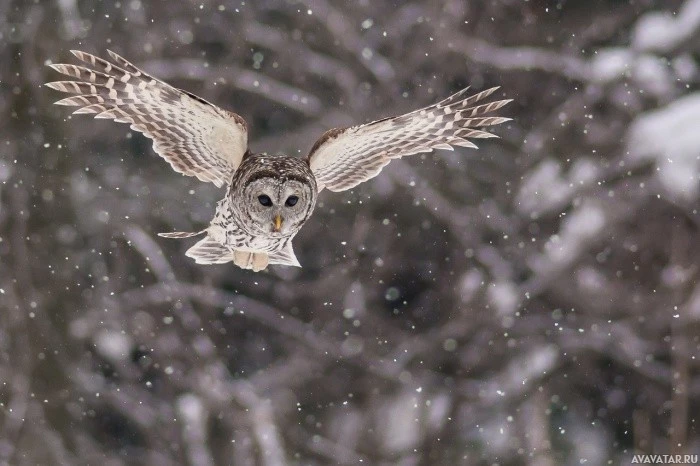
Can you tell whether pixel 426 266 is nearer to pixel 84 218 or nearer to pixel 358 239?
pixel 358 239

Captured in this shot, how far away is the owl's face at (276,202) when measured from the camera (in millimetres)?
2768

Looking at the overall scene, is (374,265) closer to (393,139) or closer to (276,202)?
(393,139)

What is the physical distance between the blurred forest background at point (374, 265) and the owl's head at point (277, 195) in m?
2.73

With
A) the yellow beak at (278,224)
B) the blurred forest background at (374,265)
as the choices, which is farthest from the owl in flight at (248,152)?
the blurred forest background at (374,265)

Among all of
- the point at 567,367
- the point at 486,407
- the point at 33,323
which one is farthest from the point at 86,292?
the point at 567,367

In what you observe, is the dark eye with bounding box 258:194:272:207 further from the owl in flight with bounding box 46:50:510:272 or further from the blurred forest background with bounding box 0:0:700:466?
the blurred forest background with bounding box 0:0:700:466

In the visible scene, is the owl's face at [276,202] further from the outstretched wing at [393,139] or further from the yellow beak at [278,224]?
the outstretched wing at [393,139]

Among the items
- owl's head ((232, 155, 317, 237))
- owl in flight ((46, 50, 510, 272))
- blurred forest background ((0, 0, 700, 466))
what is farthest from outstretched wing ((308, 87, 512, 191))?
blurred forest background ((0, 0, 700, 466))

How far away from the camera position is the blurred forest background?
5.67 metres

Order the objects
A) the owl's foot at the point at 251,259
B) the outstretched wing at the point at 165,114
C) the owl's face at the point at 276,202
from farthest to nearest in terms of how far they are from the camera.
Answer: the owl's foot at the point at 251,259, the owl's face at the point at 276,202, the outstretched wing at the point at 165,114

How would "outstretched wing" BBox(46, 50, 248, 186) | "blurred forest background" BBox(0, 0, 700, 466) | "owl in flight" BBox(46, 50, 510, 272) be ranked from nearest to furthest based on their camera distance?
1. "outstretched wing" BBox(46, 50, 248, 186)
2. "owl in flight" BBox(46, 50, 510, 272)
3. "blurred forest background" BBox(0, 0, 700, 466)

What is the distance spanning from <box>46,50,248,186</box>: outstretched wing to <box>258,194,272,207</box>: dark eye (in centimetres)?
16

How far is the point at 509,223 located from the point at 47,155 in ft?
8.78

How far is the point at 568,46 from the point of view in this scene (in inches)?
238
